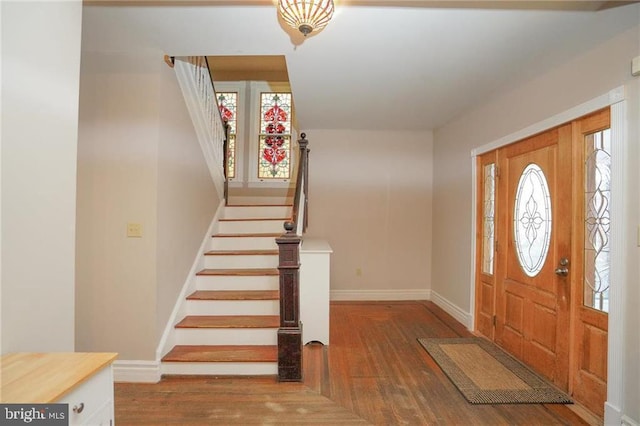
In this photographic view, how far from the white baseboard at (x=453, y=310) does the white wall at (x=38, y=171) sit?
3737mm

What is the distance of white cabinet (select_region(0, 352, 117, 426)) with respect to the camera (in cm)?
101

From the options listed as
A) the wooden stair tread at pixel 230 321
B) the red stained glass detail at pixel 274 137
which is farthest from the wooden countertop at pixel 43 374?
the red stained glass detail at pixel 274 137

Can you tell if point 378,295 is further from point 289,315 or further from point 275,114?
point 275,114

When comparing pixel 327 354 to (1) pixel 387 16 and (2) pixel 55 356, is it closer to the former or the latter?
(2) pixel 55 356

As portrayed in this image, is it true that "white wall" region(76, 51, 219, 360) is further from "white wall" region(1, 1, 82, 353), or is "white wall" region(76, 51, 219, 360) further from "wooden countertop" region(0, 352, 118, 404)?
"wooden countertop" region(0, 352, 118, 404)

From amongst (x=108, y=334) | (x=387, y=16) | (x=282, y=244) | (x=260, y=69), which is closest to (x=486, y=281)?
(x=282, y=244)

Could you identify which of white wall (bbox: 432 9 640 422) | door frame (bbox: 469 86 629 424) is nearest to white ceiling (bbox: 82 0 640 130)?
white wall (bbox: 432 9 640 422)

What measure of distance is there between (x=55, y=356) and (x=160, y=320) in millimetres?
1419

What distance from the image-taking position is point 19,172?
4.30 ft

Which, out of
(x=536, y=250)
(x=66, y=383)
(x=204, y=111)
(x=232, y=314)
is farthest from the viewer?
(x=204, y=111)

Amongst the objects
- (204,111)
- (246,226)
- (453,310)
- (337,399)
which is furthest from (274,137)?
(337,399)

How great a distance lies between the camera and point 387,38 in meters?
2.32

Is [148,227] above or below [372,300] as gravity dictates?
above

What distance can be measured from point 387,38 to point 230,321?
2600 millimetres
